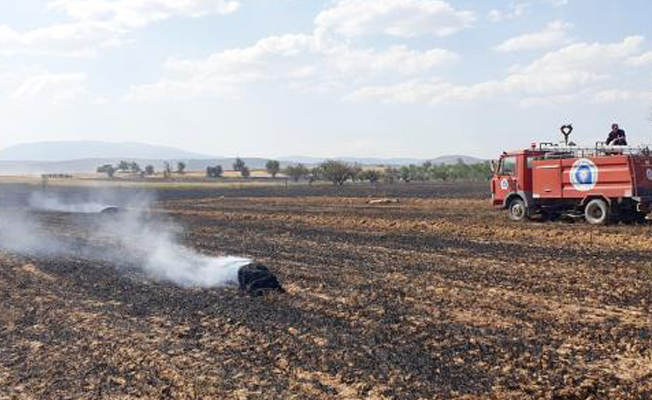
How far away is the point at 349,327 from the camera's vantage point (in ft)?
29.8

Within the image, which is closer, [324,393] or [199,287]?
[324,393]

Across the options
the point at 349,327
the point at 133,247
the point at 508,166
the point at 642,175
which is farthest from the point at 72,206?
the point at 349,327

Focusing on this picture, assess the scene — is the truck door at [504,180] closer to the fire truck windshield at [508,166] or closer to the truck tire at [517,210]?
the fire truck windshield at [508,166]

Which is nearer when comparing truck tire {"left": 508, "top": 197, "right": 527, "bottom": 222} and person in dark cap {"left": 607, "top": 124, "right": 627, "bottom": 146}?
person in dark cap {"left": 607, "top": 124, "right": 627, "bottom": 146}

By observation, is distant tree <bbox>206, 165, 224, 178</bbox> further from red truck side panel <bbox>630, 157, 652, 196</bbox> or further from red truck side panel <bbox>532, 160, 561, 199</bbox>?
red truck side panel <bbox>630, 157, 652, 196</bbox>

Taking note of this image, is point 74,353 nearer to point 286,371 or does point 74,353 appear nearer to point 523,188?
point 286,371

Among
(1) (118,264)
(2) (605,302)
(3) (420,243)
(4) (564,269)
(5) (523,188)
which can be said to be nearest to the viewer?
(2) (605,302)

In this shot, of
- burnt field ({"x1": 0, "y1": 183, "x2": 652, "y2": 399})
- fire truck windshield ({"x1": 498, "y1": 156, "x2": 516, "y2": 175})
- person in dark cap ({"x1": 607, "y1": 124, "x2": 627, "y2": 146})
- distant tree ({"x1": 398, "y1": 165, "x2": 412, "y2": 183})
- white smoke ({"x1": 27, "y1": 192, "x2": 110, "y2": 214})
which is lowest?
burnt field ({"x1": 0, "y1": 183, "x2": 652, "y2": 399})

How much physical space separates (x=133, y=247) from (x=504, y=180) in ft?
44.4

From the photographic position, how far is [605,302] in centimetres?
1024

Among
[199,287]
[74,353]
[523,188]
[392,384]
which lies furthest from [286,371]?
[523,188]

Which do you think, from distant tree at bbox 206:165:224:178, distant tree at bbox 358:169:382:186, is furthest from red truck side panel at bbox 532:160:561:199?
distant tree at bbox 206:165:224:178

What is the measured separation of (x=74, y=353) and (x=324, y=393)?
3507 mm

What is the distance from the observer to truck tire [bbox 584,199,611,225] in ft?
68.3
